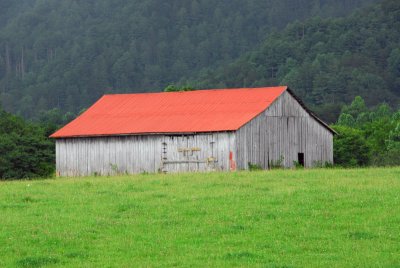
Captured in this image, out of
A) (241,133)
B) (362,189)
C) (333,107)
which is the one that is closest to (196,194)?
(362,189)

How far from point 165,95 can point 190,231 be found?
35501mm

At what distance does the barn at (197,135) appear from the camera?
53.6m

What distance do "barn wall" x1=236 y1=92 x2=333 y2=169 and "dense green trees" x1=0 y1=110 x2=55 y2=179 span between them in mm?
20975

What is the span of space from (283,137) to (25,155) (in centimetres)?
2550

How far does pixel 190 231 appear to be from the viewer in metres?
25.6

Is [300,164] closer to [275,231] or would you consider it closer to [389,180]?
[389,180]

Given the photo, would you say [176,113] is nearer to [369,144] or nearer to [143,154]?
[143,154]

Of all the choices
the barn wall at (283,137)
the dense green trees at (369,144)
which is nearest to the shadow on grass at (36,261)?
the barn wall at (283,137)

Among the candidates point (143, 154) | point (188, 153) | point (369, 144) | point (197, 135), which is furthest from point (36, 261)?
point (369, 144)

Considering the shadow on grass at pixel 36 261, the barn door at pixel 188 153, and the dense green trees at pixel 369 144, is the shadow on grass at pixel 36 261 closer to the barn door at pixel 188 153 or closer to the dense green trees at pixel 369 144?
the barn door at pixel 188 153

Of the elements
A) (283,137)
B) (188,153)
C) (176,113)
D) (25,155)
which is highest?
(176,113)

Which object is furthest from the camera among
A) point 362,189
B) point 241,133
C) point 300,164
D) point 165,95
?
point 165,95

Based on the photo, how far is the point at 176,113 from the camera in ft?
187

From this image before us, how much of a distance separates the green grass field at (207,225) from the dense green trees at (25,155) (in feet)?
119
